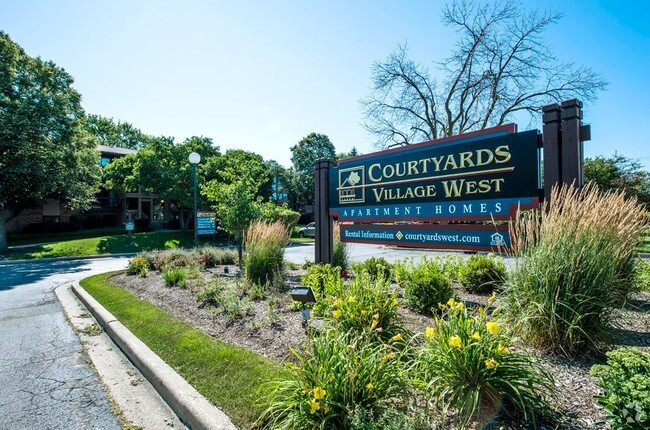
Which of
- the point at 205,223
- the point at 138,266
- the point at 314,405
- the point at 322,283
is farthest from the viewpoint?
the point at 205,223

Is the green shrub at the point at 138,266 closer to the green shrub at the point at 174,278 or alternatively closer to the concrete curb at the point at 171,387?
the green shrub at the point at 174,278

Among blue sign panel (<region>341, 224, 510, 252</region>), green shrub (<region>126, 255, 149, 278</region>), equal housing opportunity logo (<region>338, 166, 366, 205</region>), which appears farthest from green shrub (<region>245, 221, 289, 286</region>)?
green shrub (<region>126, 255, 149, 278</region>)

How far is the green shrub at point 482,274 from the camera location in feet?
18.0

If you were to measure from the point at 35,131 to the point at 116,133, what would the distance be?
4044cm

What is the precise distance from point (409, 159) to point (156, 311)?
5145mm

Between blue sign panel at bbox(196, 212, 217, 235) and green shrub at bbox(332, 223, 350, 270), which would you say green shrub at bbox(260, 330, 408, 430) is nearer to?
green shrub at bbox(332, 223, 350, 270)

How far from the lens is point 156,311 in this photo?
18.9 feet

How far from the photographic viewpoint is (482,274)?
5.48 metres

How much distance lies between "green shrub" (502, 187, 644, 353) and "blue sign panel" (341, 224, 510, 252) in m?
1.22

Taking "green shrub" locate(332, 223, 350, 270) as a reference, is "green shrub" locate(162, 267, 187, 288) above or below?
below

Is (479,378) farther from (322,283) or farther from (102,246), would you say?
(102,246)

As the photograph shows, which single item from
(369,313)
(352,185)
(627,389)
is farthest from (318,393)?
(352,185)

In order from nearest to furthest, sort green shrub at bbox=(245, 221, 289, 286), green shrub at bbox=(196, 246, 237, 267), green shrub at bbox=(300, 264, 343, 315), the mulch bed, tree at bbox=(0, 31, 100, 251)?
the mulch bed
green shrub at bbox=(300, 264, 343, 315)
green shrub at bbox=(245, 221, 289, 286)
green shrub at bbox=(196, 246, 237, 267)
tree at bbox=(0, 31, 100, 251)

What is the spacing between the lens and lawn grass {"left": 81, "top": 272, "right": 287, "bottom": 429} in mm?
2807
